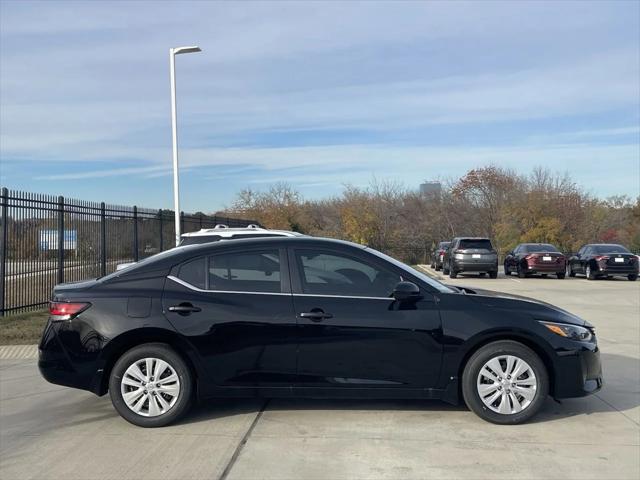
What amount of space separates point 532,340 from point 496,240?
3616 centimetres

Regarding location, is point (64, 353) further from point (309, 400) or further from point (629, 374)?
point (629, 374)

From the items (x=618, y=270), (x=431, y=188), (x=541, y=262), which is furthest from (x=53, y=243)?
(x=431, y=188)

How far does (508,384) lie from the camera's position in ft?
17.5

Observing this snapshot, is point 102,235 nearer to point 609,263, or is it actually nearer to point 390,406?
point 390,406

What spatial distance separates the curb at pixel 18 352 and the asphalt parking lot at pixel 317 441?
2.05 m

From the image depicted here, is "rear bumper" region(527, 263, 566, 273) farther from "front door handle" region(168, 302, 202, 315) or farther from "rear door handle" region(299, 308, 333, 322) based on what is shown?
"front door handle" region(168, 302, 202, 315)

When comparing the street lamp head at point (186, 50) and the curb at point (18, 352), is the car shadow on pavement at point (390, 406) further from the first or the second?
the street lamp head at point (186, 50)

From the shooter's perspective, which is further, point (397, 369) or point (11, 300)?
point (11, 300)

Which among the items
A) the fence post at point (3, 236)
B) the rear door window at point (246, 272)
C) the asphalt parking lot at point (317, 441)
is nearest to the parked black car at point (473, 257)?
the fence post at point (3, 236)

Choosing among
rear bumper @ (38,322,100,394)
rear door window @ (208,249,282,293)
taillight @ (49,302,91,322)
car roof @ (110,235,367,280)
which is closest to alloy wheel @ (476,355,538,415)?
car roof @ (110,235,367,280)

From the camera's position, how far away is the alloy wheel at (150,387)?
209 inches

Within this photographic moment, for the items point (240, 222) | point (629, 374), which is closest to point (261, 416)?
point (629, 374)

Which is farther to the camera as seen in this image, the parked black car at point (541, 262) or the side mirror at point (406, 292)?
the parked black car at point (541, 262)

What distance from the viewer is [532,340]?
5.36 metres
